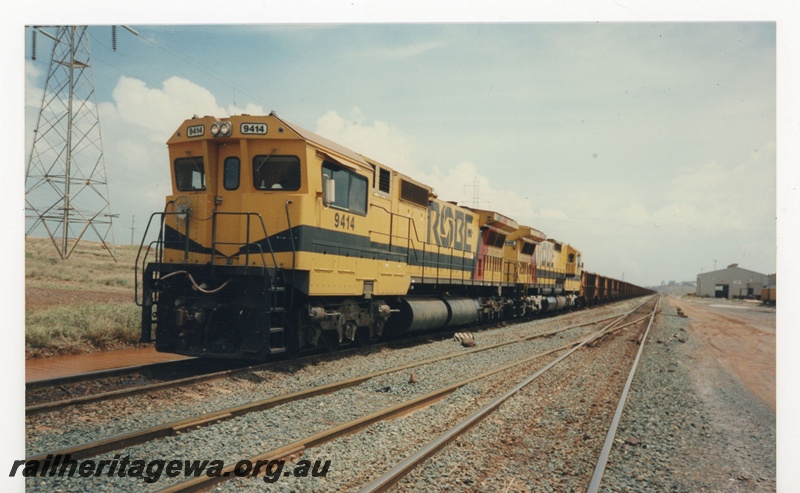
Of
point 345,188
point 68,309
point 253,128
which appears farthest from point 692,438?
point 68,309

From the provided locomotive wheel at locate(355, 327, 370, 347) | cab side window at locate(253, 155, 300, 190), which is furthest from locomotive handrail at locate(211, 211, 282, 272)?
locomotive wheel at locate(355, 327, 370, 347)

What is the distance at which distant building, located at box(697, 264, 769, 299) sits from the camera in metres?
11.4

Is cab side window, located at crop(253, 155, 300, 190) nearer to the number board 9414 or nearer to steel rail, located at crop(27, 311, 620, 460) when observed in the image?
the number board 9414

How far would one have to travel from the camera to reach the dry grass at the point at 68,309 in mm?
7156

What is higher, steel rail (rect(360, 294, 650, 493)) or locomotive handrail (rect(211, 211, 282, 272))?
locomotive handrail (rect(211, 211, 282, 272))

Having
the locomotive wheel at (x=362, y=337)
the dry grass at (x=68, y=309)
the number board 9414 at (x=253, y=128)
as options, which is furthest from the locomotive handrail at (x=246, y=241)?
the locomotive wheel at (x=362, y=337)

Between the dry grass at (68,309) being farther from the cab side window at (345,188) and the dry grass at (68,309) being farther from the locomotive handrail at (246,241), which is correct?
the cab side window at (345,188)

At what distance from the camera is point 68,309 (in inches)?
381

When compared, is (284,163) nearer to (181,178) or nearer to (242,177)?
(242,177)

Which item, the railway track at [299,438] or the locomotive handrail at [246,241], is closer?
the railway track at [299,438]

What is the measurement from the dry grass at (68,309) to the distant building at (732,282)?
1172 centimetres

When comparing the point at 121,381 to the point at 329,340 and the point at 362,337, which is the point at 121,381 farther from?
the point at 362,337

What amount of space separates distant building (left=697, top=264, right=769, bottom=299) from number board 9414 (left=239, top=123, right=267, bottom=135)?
912 cm

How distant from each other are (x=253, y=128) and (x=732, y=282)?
47.8 feet
